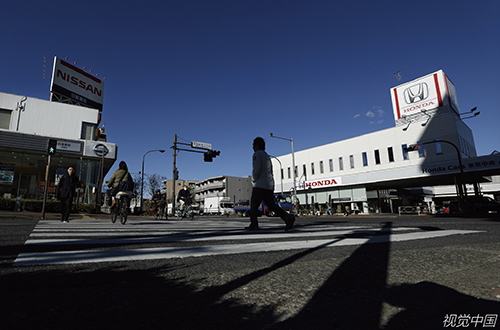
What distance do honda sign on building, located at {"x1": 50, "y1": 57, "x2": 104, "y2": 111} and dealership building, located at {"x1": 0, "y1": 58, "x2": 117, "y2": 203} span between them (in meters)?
0.11

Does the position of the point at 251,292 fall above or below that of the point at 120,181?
below

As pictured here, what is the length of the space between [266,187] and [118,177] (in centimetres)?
567

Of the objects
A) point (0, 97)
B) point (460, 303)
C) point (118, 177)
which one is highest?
point (0, 97)

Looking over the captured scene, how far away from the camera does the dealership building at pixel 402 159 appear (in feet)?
105

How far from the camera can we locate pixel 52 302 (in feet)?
4.53

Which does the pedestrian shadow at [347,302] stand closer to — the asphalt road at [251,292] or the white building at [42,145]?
the asphalt road at [251,292]

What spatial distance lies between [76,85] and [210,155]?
21.3 metres

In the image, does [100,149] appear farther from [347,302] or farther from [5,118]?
[347,302]

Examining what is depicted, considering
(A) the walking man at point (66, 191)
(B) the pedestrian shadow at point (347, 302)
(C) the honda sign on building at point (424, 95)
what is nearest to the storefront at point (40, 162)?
(A) the walking man at point (66, 191)

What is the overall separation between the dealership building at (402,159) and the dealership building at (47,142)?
2229cm

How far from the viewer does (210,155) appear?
2559 centimetres

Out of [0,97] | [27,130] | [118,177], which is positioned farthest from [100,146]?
[118,177]

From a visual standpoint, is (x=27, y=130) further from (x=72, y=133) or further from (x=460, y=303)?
(x=460, y=303)

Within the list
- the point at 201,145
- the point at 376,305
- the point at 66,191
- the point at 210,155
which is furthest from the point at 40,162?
the point at 376,305
